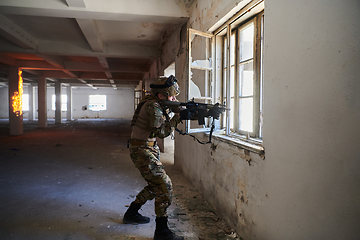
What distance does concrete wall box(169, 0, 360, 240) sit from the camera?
1.04m

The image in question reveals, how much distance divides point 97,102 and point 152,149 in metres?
19.9

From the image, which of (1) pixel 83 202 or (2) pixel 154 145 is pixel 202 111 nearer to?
(2) pixel 154 145

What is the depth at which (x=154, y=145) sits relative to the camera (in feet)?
7.36

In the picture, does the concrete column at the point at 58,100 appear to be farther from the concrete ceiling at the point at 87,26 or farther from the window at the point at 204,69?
the window at the point at 204,69

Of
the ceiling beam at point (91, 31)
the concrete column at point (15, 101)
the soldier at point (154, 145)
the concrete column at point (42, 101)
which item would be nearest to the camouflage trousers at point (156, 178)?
the soldier at point (154, 145)

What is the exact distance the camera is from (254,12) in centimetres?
212

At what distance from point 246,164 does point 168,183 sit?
2.45 ft

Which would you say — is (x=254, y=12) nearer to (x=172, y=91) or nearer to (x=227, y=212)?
(x=172, y=91)

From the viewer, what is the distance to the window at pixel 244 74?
2131 millimetres

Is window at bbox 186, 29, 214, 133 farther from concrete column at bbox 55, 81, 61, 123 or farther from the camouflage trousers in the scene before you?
concrete column at bbox 55, 81, 61, 123

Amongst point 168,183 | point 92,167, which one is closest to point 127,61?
point 92,167

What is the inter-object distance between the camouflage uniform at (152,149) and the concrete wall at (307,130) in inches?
27.9

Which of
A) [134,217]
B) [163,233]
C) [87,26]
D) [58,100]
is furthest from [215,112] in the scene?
[58,100]

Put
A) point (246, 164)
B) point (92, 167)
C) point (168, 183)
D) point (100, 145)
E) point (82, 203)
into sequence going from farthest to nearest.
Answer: point (100, 145)
point (92, 167)
point (82, 203)
point (168, 183)
point (246, 164)
